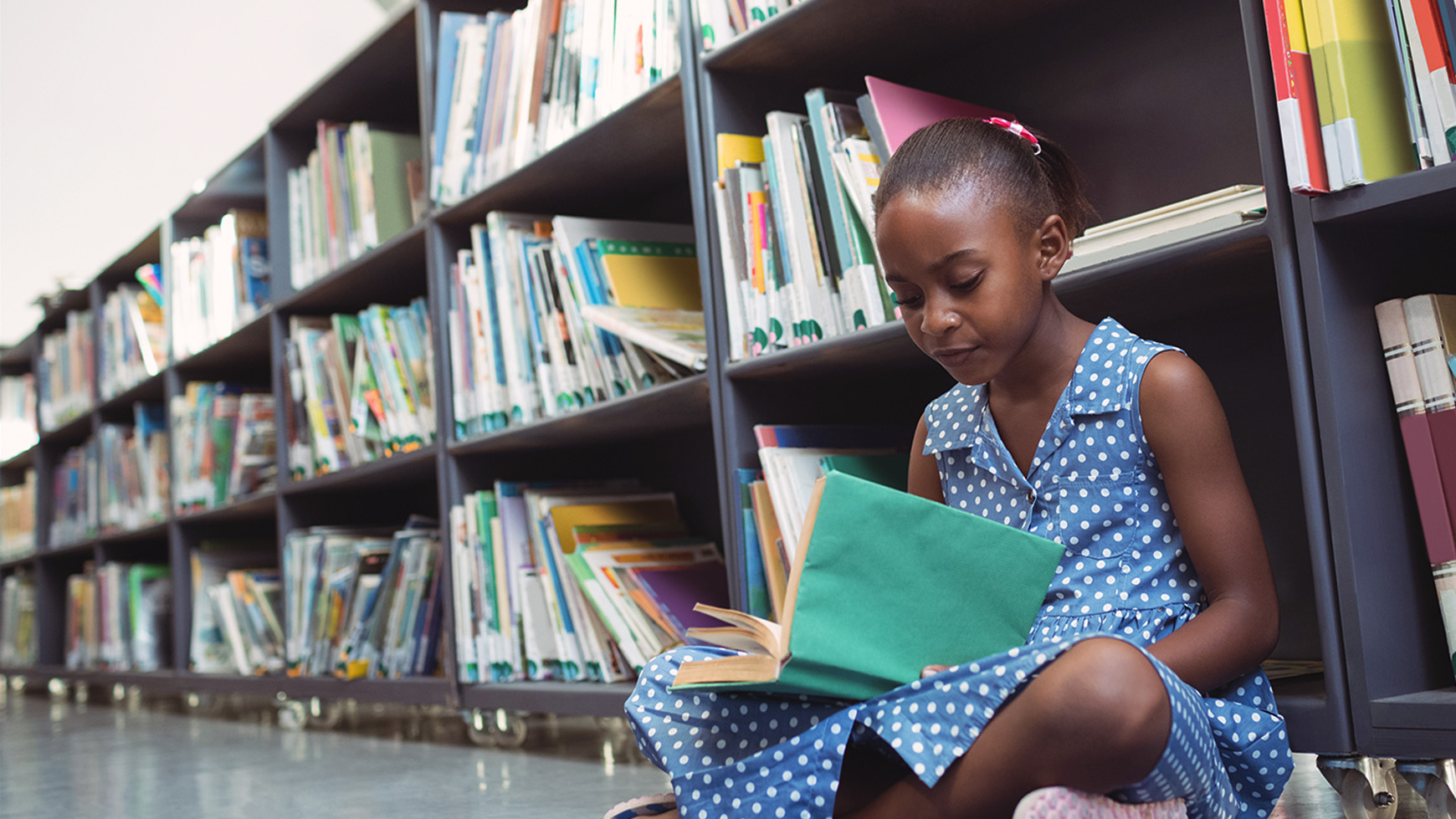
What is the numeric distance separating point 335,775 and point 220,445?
1.70 meters

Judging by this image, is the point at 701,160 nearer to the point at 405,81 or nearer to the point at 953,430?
the point at 953,430

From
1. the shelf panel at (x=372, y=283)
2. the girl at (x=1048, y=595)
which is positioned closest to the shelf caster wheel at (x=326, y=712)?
the shelf panel at (x=372, y=283)

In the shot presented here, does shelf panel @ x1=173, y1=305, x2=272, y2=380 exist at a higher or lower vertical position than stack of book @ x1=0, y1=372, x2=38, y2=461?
lower

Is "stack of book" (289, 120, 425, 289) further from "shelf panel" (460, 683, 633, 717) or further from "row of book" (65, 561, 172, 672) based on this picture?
"row of book" (65, 561, 172, 672)

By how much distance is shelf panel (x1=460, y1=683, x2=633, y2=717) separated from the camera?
1.81m

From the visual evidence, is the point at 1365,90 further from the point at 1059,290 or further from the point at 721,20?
the point at 721,20

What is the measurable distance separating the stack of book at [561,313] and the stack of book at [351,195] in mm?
463

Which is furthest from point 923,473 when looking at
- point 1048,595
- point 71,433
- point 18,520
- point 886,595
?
point 18,520

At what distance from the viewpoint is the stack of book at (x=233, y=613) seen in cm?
318

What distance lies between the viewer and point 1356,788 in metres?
1.03

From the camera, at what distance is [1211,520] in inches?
38.1

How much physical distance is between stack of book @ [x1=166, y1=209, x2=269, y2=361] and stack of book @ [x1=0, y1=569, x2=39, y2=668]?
1.84m

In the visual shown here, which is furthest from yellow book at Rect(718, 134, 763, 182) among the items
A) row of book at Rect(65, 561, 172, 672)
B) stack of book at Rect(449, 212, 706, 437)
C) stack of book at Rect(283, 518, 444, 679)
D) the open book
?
row of book at Rect(65, 561, 172, 672)

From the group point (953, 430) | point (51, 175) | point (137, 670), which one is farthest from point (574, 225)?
point (51, 175)
